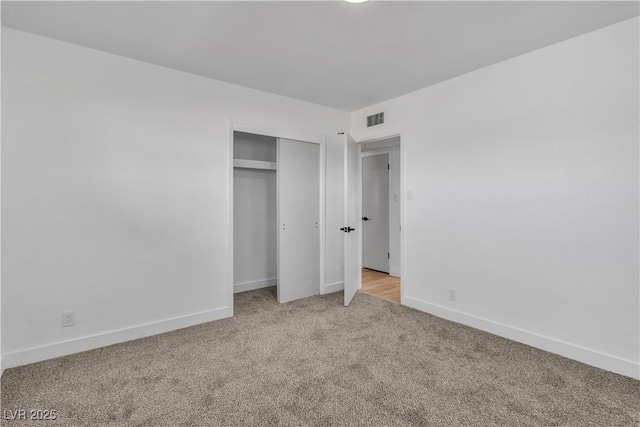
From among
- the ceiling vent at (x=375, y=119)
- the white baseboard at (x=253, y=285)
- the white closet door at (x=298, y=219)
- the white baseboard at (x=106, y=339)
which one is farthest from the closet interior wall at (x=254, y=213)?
the ceiling vent at (x=375, y=119)

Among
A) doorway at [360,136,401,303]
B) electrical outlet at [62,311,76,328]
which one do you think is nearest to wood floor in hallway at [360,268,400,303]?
doorway at [360,136,401,303]

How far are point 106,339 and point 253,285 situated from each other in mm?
2053

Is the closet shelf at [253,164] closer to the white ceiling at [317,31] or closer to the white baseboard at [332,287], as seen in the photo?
the white ceiling at [317,31]

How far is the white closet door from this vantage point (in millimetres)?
3992

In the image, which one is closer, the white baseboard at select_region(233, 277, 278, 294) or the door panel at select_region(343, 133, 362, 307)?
the door panel at select_region(343, 133, 362, 307)

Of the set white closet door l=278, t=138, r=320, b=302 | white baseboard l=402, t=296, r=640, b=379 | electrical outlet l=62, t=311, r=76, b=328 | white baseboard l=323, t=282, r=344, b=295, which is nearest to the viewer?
white baseboard l=402, t=296, r=640, b=379

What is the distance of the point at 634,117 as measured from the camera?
2.22 metres

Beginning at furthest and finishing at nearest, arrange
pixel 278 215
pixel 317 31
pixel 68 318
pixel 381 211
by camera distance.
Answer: pixel 381 211 < pixel 278 215 < pixel 68 318 < pixel 317 31

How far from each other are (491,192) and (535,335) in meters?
1.31

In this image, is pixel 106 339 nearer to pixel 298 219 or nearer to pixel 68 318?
pixel 68 318

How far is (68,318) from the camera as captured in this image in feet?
8.46

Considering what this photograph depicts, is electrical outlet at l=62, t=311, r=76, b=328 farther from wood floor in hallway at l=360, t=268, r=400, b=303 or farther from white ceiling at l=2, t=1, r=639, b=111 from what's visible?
wood floor in hallway at l=360, t=268, r=400, b=303

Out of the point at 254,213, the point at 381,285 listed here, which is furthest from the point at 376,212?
the point at 254,213

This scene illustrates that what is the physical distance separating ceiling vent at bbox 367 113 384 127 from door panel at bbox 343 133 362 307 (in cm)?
33
